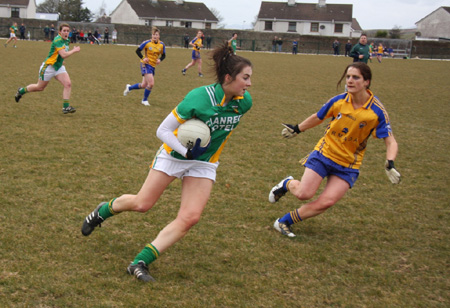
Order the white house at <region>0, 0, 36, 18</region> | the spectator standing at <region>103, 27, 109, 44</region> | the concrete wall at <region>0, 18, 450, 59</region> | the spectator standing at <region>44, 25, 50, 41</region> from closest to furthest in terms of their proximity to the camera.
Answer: the spectator standing at <region>44, 25, 50, 41</region> < the spectator standing at <region>103, 27, 109, 44</region> < the concrete wall at <region>0, 18, 450, 59</region> < the white house at <region>0, 0, 36, 18</region>

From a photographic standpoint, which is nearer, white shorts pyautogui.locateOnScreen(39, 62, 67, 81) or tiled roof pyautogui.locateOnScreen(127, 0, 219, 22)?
white shorts pyautogui.locateOnScreen(39, 62, 67, 81)

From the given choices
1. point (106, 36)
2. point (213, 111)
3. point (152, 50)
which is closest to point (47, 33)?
point (106, 36)

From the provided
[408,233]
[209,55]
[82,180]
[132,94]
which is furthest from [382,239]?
[132,94]

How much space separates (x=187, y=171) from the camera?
4242 millimetres

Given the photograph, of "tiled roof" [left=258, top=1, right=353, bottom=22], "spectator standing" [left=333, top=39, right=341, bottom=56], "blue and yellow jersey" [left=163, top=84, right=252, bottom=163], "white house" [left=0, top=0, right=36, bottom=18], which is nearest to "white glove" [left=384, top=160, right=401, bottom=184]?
"blue and yellow jersey" [left=163, top=84, right=252, bottom=163]

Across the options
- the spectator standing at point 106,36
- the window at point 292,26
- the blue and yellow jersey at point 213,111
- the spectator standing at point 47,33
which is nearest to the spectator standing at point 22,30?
the spectator standing at point 47,33

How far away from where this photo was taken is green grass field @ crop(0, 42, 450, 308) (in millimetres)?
4000

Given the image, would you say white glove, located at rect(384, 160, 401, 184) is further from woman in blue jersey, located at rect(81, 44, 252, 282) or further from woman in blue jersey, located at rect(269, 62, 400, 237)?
woman in blue jersey, located at rect(81, 44, 252, 282)

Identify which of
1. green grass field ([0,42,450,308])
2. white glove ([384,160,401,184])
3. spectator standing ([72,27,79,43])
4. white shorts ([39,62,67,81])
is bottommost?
green grass field ([0,42,450,308])

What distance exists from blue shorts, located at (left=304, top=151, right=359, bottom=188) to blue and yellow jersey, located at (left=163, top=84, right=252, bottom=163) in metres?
1.27

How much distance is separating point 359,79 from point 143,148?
187 inches

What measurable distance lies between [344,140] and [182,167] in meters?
1.88

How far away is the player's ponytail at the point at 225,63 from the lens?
4.06 meters

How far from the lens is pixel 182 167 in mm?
4164
